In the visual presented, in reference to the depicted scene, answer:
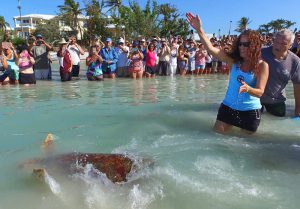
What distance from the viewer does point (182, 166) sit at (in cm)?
424

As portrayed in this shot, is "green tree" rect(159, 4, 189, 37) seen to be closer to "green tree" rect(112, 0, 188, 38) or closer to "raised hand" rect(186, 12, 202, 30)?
"green tree" rect(112, 0, 188, 38)

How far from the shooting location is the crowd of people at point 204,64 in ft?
15.9

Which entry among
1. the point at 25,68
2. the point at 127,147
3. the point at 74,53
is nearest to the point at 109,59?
the point at 74,53

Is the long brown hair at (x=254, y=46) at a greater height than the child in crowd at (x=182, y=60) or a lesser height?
greater

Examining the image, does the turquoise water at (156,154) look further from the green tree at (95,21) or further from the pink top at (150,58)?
the green tree at (95,21)

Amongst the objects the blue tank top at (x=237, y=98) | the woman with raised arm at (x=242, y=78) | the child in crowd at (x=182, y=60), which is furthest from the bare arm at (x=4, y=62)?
the blue tank top at (x=237, y=98)

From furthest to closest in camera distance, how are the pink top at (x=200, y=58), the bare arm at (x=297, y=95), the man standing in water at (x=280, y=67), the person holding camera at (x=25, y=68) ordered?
the pink top at (x=200, y=58) < the person holding camera at (x=25, y=68) < the bare arm at (x=297, y=95) < the man standing in water at (x=280, y=67)

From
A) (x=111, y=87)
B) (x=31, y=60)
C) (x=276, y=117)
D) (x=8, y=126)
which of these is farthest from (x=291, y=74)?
(x=31, y=60)

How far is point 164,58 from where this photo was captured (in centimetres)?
1623

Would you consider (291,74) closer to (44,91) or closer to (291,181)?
(291,181)

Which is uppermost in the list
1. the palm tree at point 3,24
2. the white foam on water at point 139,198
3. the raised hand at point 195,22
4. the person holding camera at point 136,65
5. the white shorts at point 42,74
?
the palm tree at point 3,24

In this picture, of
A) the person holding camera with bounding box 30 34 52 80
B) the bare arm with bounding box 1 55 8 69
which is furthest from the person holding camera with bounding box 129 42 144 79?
the bare arm with bounding box 1 55 8 69

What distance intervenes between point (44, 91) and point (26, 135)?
5.45 m

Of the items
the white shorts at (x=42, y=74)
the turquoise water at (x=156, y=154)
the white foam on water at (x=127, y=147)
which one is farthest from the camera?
the white shorts at (x=42, y=74)
